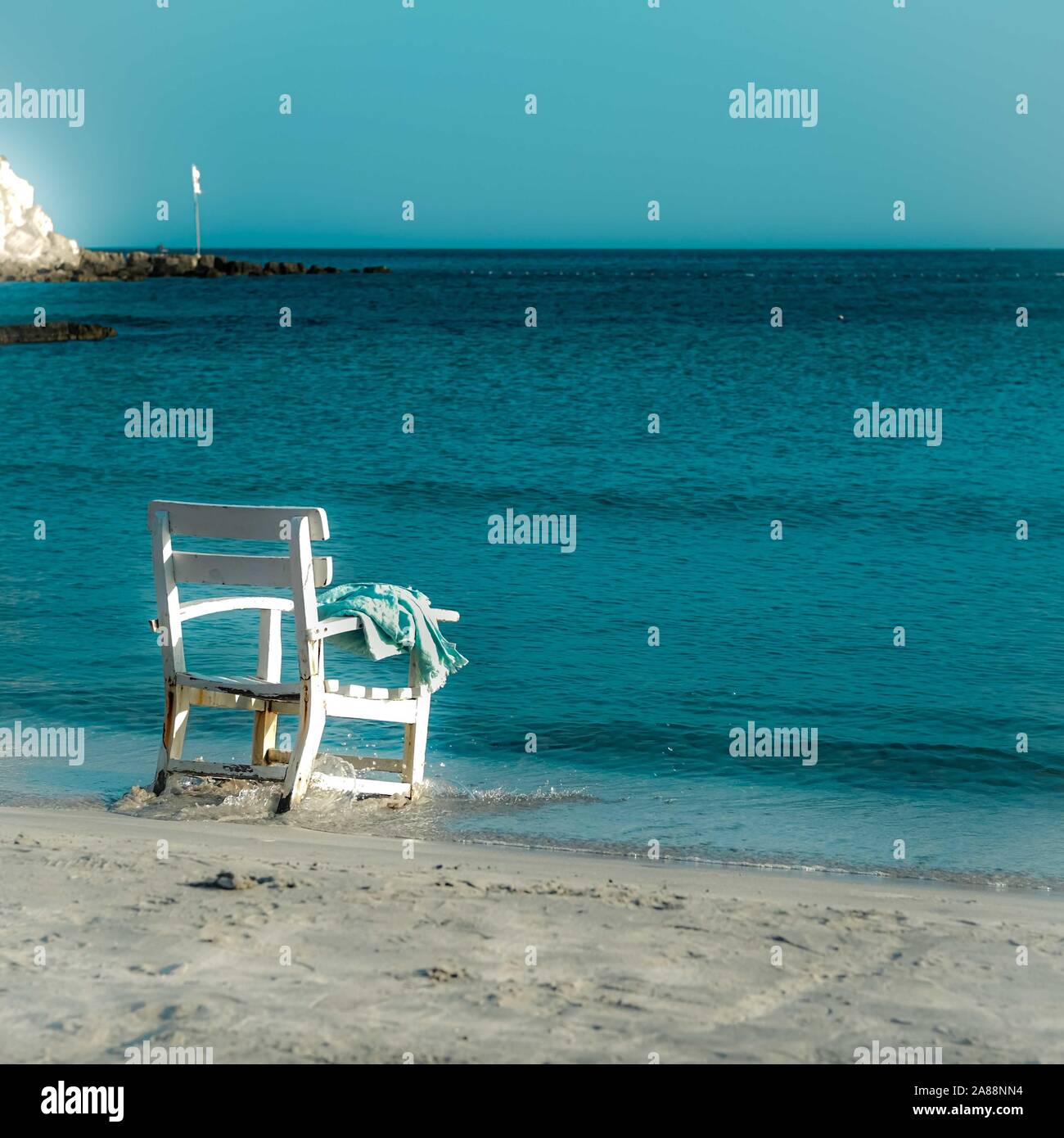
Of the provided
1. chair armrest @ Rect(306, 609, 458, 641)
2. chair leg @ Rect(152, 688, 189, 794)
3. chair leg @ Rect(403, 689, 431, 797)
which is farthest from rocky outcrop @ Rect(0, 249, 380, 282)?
chair armrest @ Rect(306, 609, 458, 641)

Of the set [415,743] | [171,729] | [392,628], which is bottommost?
[415,743]

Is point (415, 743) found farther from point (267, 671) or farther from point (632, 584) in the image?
point (632, 584)

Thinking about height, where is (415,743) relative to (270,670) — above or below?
below

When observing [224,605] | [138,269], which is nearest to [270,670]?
[224,605]

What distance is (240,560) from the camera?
6324 millimetres

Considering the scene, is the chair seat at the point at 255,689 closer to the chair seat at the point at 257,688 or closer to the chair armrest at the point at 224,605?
the chair seat at the point at 257,688

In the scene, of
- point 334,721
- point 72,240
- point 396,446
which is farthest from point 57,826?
point 72,240

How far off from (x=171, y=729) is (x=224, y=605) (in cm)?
65

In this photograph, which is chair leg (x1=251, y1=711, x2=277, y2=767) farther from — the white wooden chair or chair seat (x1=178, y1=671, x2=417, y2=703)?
chair seat (x1=178, y1=671, x2=417, y2=703)

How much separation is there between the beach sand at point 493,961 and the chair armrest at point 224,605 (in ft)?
3.72

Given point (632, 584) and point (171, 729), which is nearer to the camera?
point (171, 729)

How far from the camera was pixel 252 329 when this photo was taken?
50969 millimetres

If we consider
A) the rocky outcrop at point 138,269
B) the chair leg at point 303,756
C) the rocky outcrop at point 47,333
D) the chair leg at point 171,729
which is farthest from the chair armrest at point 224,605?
the rocky outcrop at point 138,269
